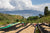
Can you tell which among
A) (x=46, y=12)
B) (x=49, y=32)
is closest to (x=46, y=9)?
(x=46, y=12)

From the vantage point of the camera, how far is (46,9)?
2948 inches

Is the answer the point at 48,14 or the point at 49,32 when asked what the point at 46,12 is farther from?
the point at 49,32

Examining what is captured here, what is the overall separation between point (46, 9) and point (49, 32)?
213 feet

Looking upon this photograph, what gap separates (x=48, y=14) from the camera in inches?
2960

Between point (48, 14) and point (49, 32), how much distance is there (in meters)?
65.4

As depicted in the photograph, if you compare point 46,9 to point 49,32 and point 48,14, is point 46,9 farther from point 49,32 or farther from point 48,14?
point 49,32

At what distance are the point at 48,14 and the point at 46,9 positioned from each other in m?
3.84

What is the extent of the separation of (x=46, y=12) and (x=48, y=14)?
2.00 meters

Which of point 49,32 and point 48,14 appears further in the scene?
point 48,14

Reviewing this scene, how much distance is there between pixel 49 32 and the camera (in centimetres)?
1142

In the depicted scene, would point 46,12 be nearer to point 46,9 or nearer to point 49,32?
point 46,9

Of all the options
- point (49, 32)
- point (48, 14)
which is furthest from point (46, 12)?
point (49, 32)

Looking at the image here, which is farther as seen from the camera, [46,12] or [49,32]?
[46,12]
